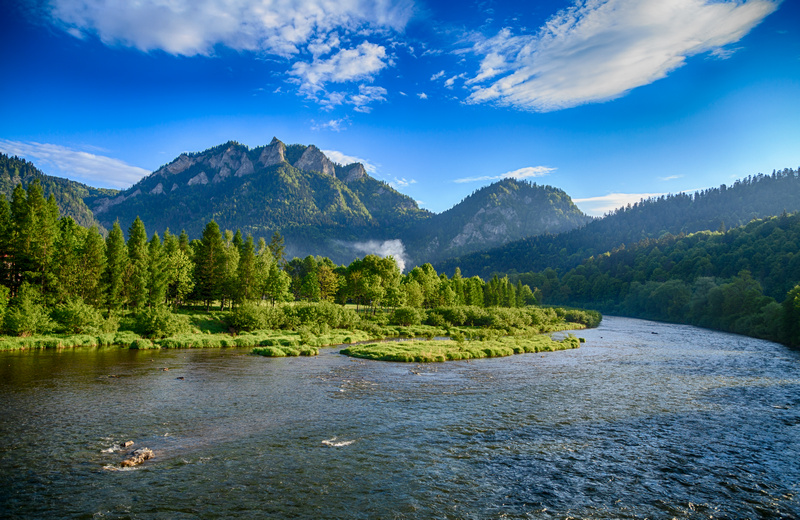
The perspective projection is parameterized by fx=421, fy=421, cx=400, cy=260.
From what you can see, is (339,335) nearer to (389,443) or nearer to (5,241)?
(389,443)

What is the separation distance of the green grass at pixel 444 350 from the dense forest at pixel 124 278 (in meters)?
29.2

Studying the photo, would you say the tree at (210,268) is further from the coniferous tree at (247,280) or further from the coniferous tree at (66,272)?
the coniferous tree at (66,272)

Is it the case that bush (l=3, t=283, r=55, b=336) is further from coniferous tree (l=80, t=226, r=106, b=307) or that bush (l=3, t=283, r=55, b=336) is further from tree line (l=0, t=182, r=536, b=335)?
coniferous tree (l=80, t=226, r=106, b=307)

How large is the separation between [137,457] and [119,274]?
213ft

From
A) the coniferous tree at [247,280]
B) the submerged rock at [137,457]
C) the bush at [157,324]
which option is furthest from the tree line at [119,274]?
the submerged rock at [137,457]

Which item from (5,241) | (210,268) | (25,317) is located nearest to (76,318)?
(25,317)

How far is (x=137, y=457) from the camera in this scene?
19109mm

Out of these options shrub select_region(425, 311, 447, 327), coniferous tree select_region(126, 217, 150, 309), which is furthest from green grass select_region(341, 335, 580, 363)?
coniferous tree select_region(126, 217, 150, 309)

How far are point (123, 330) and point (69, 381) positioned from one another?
3519 centimetres

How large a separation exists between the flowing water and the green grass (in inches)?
390

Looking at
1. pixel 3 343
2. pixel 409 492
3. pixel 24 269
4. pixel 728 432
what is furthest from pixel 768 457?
pixel 24 269

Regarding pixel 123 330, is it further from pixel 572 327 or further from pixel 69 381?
A: pixel 572 327

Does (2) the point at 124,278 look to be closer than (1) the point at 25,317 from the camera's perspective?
No

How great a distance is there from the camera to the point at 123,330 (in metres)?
65.5
